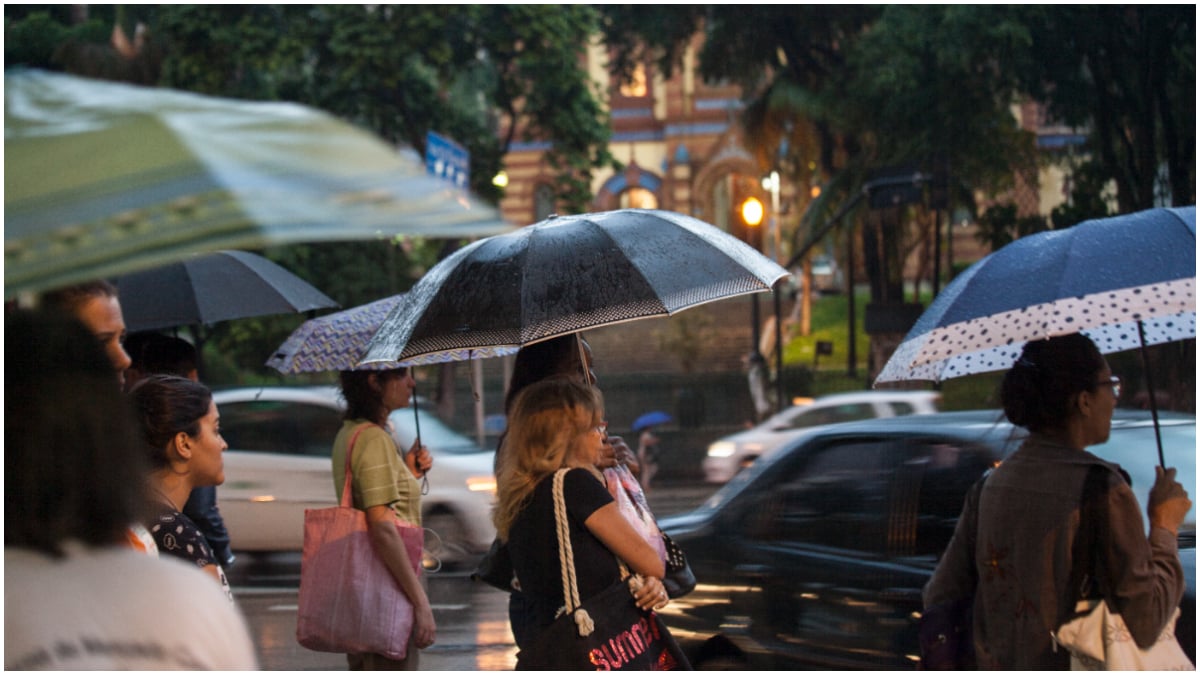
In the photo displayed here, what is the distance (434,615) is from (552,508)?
686 cm

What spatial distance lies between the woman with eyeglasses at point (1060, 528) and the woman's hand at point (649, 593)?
0.89m

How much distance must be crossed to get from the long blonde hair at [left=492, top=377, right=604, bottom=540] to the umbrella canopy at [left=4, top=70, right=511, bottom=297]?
5.55 feet

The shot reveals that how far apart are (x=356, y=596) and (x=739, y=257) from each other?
180 centimetres

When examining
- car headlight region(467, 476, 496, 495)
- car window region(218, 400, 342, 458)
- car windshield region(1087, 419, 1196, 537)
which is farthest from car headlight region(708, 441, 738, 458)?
car windshield region(1087, 419, 1196, 537)

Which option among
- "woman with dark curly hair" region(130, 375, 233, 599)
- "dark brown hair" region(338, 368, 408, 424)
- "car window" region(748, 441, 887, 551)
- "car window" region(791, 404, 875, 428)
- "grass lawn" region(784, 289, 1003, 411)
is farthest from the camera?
"grass lawn" region(784, 289, 1003, 411)

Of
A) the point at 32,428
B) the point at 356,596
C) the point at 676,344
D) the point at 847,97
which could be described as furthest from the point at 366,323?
the point at 676,344

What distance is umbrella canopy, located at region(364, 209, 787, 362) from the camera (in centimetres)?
376

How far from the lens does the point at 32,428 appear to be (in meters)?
1.85

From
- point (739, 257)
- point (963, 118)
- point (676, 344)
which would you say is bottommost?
point (676, 344)

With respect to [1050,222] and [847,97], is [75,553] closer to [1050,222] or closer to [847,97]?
[1050,222]

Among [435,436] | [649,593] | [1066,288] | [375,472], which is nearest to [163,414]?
[649,593]

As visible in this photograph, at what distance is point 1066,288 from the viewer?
3605 millimetres

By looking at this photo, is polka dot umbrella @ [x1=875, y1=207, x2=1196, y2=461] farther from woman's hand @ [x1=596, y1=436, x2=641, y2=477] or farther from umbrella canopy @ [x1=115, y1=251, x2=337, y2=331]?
A: umbrella canopy @ [x1=115, y1=251, x2=337, y2=331]

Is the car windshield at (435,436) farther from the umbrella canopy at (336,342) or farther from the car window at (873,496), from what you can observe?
the car window at (873,496)
